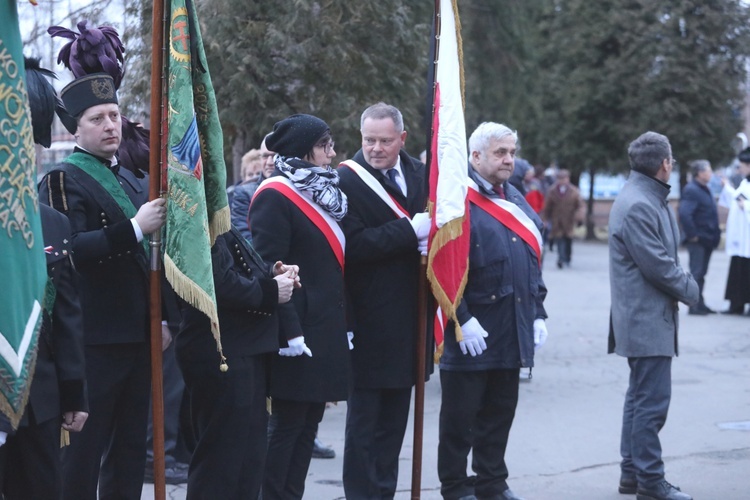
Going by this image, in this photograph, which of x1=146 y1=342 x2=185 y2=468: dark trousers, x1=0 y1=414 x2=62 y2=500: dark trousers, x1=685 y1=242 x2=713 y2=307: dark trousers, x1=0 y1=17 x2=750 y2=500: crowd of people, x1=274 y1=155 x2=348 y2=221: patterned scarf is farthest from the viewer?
x1=685 y1=242 x2=713 y2=307: dark trousers

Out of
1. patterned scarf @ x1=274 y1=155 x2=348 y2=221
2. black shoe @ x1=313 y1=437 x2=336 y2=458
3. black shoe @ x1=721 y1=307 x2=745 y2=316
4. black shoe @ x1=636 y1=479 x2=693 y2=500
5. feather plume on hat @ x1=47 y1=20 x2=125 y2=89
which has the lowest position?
black shoe @ x1=721 y1=307 x2=745 y2=316

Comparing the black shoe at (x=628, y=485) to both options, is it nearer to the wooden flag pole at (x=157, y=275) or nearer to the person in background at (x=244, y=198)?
the person in background at (x=244, y=198)

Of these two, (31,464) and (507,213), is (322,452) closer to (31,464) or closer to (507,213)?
(507,213)

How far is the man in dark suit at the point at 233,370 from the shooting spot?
4.47 meters

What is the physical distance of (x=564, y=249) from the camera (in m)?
21.0

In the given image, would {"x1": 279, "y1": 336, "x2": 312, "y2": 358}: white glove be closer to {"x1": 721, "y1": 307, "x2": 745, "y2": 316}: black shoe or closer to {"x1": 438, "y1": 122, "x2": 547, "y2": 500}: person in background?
{"x1": 438, "y1": 122, "x2": 547, "y2": 500}: person in background

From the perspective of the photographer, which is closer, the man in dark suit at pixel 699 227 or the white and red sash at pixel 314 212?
the white and red sash at pixel 314 212

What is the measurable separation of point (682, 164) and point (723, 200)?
41.2 ft

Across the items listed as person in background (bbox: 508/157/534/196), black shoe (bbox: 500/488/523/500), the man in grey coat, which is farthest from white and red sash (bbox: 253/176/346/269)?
person in background (bbox: 508/157/534/196)

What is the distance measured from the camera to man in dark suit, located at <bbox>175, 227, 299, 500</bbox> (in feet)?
14.7

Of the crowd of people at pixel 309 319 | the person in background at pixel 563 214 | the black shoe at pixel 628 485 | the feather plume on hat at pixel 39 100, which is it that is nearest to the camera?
the feather plume on hat at pixel 39 100

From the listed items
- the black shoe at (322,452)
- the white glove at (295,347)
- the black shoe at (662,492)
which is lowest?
the black shoe at (322,452)

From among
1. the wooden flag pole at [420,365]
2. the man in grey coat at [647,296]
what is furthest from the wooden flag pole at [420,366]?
the man in grey coat at [647,296]

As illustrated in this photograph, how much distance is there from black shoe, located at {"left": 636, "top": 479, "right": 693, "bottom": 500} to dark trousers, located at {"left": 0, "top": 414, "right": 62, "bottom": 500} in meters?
3.47
